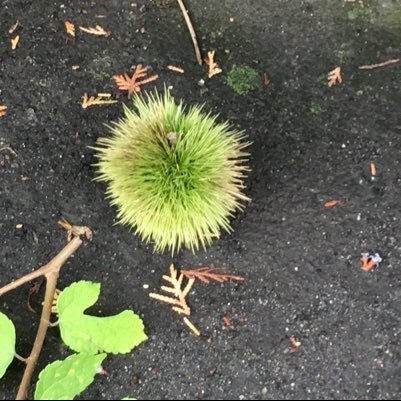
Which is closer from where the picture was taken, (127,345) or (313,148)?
(127,345)

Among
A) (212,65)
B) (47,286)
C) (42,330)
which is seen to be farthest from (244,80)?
(42,330)

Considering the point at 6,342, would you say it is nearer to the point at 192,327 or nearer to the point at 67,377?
the point at 67,377

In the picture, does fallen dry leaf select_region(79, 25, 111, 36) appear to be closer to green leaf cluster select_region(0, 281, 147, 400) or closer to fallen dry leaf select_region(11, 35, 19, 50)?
fallen dry leaf select_region(11, 35, 19, 50)

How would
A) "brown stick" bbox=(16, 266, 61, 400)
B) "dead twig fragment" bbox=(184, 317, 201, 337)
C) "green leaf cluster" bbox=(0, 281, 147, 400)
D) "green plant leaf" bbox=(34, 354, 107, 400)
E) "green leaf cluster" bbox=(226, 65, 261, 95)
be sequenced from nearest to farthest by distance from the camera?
"green plant leaf" bbox=(34, 354, 107, 400) < "green leaf cluster" bbox=(0, 281, 147, 400) < "brown stick" bbox=(16, 266, 61, 400) < "dead twig fragment" bbox=(184, 317, 201, 337) < "green leaf cluster" bbox=(226, 65, 261, 95)

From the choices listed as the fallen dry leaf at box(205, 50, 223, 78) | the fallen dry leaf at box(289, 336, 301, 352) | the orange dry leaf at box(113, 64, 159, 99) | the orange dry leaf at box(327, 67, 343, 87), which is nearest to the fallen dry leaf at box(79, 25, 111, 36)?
the orange dry leaf at box(113, 64, 159, 99)

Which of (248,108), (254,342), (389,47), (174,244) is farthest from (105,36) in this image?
(254,342)

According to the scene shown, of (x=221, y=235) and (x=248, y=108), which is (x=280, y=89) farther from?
(x=221, y=235)

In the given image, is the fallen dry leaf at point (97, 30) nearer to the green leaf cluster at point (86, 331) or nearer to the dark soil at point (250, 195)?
the dark soil at point (250, 195)
